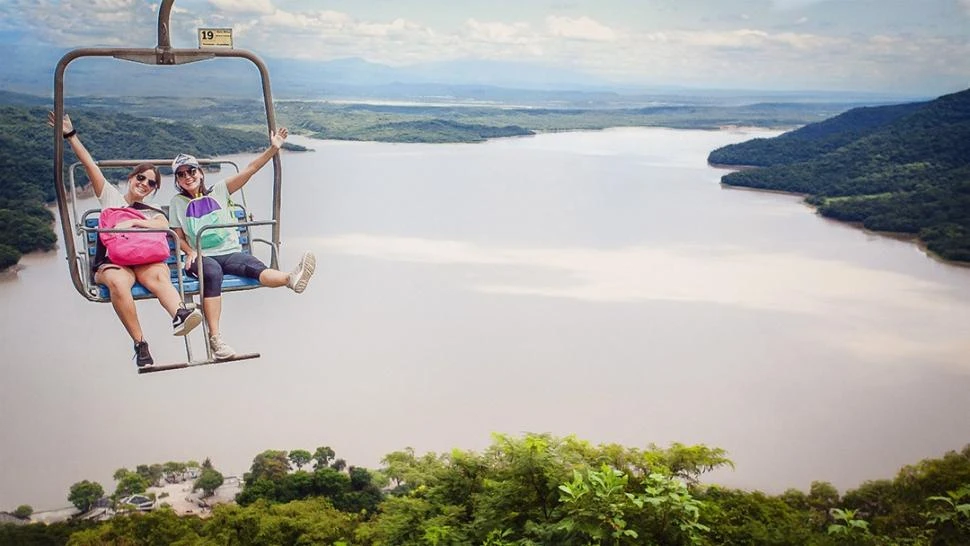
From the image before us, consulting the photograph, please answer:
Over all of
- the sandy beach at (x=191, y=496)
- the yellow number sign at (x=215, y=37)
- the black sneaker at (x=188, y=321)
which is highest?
the yellow number sign at (x=215, y=37)

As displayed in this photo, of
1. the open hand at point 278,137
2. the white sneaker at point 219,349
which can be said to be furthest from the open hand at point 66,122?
the white sneaker at point 219,349

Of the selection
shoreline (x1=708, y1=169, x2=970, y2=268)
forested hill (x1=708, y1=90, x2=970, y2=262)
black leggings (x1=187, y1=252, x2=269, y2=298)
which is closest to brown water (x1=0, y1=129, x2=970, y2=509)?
shoreline (x1=708, y1=169, x2=970, y2=268)

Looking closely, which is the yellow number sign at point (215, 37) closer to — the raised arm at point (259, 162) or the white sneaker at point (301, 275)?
the raised arm at point (259, 162)

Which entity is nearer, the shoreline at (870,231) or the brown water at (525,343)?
the brown water at (525,343)

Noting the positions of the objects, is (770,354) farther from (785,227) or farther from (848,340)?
(785,227)

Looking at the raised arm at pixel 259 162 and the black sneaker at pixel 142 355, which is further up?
the raised arm at pixel 259 162
